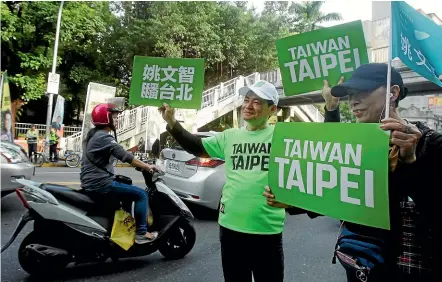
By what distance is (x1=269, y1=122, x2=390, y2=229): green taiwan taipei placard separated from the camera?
1.25 meters

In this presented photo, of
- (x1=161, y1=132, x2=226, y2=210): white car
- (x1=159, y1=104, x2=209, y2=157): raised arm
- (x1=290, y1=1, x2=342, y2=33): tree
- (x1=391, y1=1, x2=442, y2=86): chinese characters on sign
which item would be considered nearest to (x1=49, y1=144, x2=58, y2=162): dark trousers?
(x1=161, y1=132, x2=226, y2=210): white car

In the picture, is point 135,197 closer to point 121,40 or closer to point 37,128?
point 37,128

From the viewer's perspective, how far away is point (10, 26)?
14258mm

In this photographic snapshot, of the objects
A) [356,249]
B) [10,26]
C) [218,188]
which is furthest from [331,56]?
[10,26]

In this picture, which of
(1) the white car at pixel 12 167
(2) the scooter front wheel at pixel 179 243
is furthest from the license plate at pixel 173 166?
(1) the white car at pixel 12 167

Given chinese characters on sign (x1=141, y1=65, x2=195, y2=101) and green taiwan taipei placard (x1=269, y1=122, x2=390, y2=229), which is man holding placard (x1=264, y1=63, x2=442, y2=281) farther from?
chinese characters on sign (x1=141, y1=65, x2=195, y2=101)

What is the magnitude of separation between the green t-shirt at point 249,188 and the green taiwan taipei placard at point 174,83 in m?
0.53

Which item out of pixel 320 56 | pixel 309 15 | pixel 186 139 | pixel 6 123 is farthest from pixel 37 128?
pixel 309 15

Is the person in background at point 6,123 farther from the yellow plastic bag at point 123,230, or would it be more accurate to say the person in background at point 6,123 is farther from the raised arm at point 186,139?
the raised arm at point 186,139

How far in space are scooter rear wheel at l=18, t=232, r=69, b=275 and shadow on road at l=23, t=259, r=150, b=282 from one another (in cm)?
8

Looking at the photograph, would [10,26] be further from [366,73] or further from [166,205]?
[366,73]

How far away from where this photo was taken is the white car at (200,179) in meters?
5.23

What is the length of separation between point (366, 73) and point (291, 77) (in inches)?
24.1

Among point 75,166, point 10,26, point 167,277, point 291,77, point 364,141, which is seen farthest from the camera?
point 10,26
